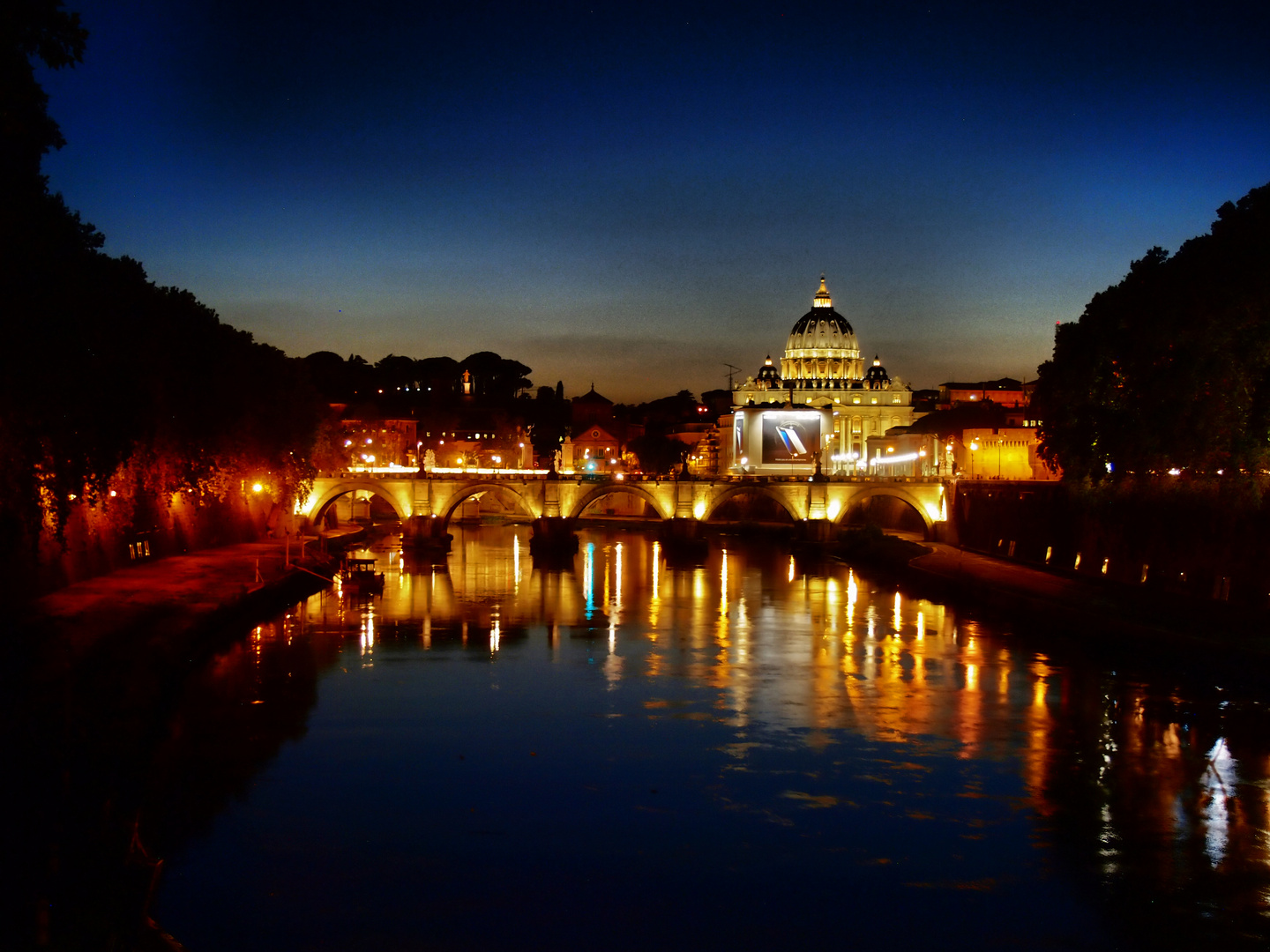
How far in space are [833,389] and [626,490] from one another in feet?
211

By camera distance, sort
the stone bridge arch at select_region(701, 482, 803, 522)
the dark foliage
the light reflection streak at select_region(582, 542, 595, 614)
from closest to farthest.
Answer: the dark foliage, the light reflection streak at select_region(582, 542, 595, 614), the stone bridge arch at select_region(701, 482, 803, 522)

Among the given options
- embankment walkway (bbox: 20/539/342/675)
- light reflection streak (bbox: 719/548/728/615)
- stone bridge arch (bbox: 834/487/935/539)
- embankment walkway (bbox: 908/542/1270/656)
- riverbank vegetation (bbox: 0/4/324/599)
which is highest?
riverbank vegetation (bbox: 0/4/324/599)

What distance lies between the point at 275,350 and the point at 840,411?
83.0 meters

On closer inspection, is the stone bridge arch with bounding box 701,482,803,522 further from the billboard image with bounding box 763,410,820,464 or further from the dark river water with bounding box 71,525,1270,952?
the dark river water with bounding box 71,525,1270,952

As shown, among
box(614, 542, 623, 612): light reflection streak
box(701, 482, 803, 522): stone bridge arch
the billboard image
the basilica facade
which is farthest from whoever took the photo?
the basilica facade

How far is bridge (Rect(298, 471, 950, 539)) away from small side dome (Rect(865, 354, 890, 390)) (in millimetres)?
60735

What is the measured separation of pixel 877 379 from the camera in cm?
12238

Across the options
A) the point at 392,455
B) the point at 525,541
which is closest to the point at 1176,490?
the point at 525,541

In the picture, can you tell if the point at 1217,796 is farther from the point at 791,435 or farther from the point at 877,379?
the point at 877,379

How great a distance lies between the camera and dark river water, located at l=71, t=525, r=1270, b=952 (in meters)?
12.6

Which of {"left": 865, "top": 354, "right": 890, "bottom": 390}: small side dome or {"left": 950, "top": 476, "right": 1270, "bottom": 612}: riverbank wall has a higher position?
{"left": 865, "top": 354, "right": 890, "bottom": 390}: small side dome

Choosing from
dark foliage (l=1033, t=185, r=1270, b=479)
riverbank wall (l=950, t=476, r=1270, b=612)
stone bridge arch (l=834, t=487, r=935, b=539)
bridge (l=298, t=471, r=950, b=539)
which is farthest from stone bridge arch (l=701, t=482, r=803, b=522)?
dark foliage (l=1033, t=185, r=1270, b=479)

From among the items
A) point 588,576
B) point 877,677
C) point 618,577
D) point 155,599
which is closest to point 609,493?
point 588,576

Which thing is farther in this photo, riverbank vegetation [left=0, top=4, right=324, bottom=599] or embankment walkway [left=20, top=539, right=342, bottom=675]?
embankment walkway [left=20, top=539, right=342, bottom=675]
